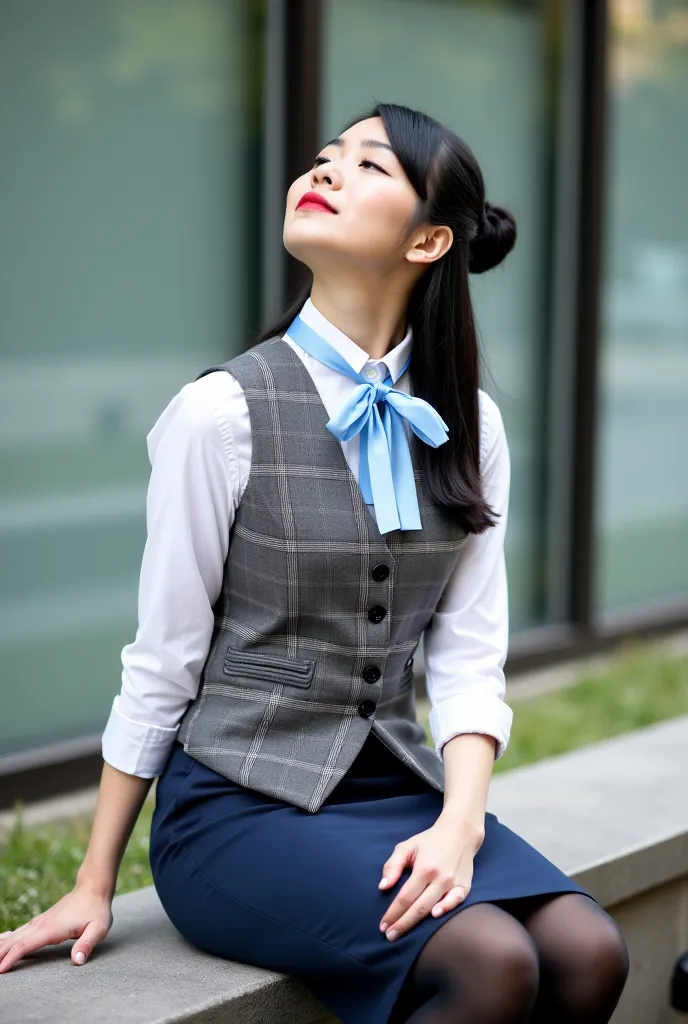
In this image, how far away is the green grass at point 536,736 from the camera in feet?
8.90

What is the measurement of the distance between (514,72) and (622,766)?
2.70 metres

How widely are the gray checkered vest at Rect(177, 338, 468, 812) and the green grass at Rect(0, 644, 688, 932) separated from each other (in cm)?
78

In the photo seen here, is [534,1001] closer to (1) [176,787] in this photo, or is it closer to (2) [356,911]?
(2) [356,911]

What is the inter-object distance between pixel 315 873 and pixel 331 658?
0.31 meters

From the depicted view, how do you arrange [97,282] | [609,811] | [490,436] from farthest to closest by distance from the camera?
1. [97,282]
2. [609,811]
3. [490,436]

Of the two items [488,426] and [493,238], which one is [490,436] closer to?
[488,426]

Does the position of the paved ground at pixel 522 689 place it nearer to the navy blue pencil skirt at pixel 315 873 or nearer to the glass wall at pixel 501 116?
the glass wall at pixel 501 116

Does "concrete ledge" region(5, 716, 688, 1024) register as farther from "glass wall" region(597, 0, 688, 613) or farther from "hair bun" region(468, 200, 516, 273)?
"glass wall" region(597, 0, 688, 613)

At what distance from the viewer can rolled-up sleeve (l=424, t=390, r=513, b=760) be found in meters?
2.13

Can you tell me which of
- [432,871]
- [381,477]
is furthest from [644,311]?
[432,871]

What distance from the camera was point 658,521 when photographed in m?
5.75

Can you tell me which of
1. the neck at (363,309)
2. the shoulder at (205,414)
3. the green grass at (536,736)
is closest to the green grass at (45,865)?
the green grass at (536,736)

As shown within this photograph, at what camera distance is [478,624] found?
7.16 feet

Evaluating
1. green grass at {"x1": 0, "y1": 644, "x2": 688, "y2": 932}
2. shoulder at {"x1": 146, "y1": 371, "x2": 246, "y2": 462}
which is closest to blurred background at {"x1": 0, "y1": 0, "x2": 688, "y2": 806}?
green grass at {"x1": 0, "y1": 644, "x2": 688, "y2": 932}
